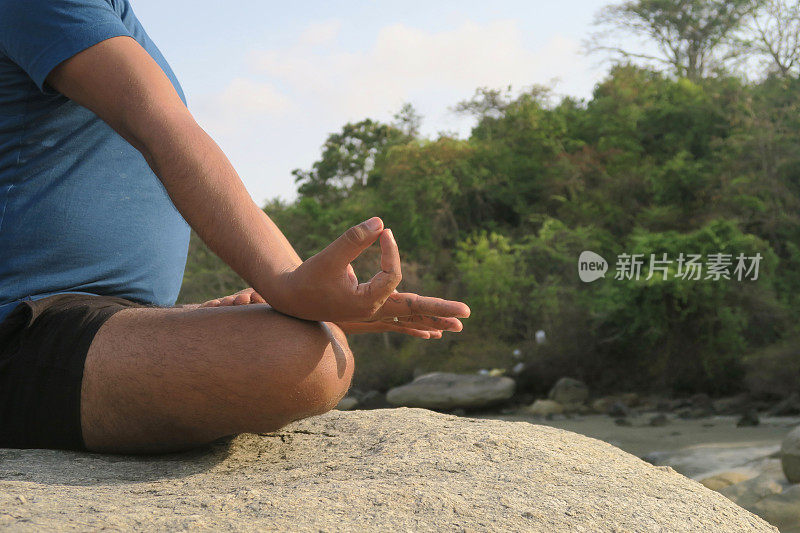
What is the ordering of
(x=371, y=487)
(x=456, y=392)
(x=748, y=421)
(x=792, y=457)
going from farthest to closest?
1. (x=456, y=392)
2. (x=748, y=421)
3. (x=792, y=457)
4. (x=371, y=487)

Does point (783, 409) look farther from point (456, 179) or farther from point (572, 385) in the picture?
point (456, 179)

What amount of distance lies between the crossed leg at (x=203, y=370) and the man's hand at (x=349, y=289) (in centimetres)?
8

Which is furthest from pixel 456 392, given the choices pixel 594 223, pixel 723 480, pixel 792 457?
pixel 792 457

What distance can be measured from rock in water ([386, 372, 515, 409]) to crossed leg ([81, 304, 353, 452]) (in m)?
10.0

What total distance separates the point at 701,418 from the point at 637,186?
625 cm

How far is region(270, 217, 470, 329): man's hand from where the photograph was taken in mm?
1280

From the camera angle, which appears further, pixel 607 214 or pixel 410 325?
pixel 607 214

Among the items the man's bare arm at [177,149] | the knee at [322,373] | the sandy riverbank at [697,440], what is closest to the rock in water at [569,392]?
the sandy riverbank at [697,440]

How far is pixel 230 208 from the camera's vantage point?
1452 mm

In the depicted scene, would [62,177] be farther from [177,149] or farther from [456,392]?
[456,392]

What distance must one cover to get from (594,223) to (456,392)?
5.25m

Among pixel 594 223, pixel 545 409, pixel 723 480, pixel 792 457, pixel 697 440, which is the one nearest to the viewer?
pixel 792 457

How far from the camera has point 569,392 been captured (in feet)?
37.5

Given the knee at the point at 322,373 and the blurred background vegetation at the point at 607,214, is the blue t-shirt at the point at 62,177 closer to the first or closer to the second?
the knee at the point at 322,373
